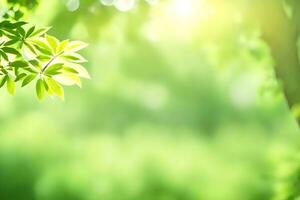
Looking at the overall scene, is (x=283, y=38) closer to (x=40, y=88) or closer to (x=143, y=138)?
(x=40, y=88)

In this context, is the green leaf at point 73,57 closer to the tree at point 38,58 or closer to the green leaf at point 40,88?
the tree at point 38,58

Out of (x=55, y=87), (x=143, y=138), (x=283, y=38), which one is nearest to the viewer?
(x=55, y=87)

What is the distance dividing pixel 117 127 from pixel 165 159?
10.5 feet

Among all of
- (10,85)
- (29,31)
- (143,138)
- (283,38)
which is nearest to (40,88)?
(10,85)

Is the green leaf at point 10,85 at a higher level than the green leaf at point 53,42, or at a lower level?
lower

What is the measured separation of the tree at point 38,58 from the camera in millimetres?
3434

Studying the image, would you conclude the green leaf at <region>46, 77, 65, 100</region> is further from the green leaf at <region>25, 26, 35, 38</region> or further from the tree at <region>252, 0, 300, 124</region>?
the tree at <region>252, 0, 300, 124</region>

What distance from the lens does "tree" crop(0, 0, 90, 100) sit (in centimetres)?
343

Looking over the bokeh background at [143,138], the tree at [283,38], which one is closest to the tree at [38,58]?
the tree at [283,38]

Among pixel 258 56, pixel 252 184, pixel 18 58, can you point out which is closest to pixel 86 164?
pixel 252 184

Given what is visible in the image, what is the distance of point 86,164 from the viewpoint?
3231 centimetres

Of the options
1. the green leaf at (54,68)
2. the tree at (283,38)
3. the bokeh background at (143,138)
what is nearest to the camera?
the green leaf at (54,68)

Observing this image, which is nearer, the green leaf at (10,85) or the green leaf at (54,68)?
the green leaf at (54,68)

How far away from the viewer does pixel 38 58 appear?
346 centimetres
